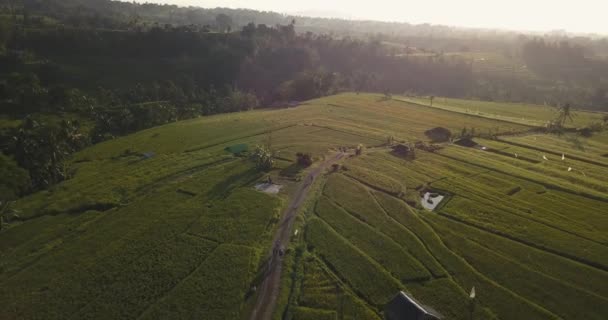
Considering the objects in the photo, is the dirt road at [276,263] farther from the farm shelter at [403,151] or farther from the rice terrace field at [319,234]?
Answer: the farm shelter at [403,151]

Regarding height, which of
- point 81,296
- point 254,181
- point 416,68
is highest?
point 416,68

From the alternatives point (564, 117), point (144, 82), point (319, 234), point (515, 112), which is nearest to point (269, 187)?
point (319, 234)

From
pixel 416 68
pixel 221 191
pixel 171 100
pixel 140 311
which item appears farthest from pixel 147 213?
pixel 416 68

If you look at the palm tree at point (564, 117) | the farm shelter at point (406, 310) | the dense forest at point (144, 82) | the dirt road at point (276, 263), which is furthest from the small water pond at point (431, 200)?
the palm tree at point (564, 117)

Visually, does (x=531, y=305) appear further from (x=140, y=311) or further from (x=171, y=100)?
(x=171, y=100)

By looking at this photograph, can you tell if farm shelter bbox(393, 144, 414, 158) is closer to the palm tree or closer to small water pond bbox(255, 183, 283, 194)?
small water pond bbox(255, 183, 283, 194)

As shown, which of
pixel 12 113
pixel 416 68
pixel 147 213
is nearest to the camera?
pixel 147 213
